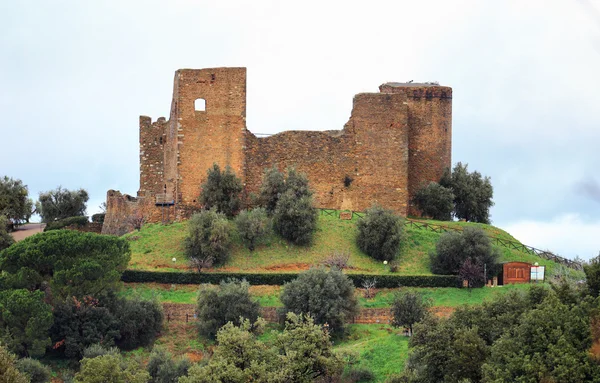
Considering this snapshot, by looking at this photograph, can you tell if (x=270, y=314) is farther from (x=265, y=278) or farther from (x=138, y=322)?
(x=138, y=322)

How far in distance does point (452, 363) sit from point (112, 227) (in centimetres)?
2616

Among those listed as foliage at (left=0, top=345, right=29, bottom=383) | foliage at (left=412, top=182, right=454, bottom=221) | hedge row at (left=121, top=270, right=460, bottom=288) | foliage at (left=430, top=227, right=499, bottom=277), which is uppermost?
foliage at (left=412, top=182, right=454, bottom=221)

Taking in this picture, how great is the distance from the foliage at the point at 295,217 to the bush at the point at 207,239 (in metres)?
2.79

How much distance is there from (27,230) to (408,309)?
1220 inches

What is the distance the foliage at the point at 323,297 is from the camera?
155ft

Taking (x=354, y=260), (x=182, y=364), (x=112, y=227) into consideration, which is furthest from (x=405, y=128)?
(x=182, y=364)

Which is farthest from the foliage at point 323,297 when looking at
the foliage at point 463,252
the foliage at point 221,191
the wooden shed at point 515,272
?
the foliage at point 221,191

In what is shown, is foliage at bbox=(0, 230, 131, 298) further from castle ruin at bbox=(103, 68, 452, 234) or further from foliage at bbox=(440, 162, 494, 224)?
foliage at bbox=(440, 162, 494, 224)

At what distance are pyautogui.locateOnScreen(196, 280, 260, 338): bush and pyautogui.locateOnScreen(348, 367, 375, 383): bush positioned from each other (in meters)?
6.03

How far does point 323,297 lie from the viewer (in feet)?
156

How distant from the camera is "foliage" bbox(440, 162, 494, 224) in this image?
6075cm

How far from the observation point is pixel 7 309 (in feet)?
152

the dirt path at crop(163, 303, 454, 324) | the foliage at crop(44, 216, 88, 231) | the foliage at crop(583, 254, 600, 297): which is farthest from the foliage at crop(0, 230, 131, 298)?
the foliage at crop(583, 254, 600, 297)

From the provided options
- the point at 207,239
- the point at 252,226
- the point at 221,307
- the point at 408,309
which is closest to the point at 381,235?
the point at 252,226
